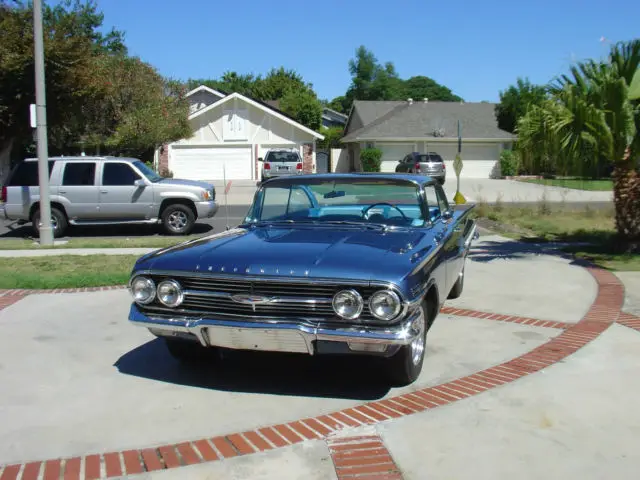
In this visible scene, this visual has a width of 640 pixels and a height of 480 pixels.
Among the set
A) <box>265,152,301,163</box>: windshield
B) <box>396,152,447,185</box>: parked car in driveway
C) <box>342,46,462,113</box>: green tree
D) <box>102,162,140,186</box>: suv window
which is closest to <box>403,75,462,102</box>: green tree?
<box>342,46,462,113</box>: green tree

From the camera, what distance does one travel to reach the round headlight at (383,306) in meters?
4.22

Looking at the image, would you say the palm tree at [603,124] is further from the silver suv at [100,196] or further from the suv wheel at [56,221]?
the suv wheel at [56,221]

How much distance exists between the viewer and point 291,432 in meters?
4.11

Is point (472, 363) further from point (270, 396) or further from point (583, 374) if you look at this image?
point (270, 396)

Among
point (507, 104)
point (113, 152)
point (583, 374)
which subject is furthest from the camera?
point (507, 104)

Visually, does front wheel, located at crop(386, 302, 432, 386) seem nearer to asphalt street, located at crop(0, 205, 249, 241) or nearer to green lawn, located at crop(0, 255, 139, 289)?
green lawn, located at crop(0, 255, 139, 289)

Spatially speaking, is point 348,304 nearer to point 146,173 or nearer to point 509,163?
point 146,173

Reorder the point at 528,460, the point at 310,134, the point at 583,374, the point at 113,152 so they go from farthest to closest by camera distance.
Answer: the point at 310,134 → the point at 113,152 → the point at 583,374 → the point at 528,460

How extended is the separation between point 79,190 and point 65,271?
517 centimetres

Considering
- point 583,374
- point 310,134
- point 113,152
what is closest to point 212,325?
point 583,374

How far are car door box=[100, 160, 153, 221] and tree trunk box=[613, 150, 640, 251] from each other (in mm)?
9328

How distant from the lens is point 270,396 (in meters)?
4.74

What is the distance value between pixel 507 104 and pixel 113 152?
25620 mm

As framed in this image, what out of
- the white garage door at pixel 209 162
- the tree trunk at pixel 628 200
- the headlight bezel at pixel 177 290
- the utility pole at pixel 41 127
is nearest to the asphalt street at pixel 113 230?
the utility pole at pixel 41 127
